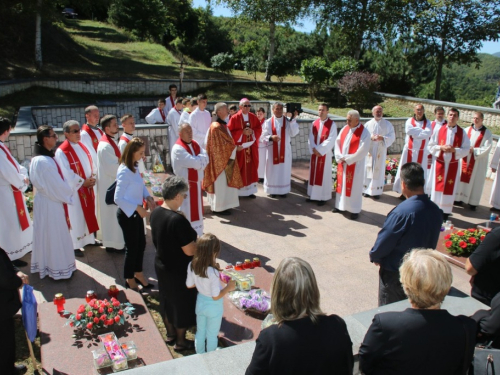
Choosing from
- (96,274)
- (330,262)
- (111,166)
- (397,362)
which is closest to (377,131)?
(330,262)

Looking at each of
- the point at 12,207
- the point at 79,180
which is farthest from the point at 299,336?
the point at 12,207

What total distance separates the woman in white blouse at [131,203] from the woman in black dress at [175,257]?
955mm

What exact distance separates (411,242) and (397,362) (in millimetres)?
1805

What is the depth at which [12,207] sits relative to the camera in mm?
5684

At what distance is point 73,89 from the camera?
18.2 meters

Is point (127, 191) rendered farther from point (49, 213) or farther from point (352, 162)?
point (352, 162)

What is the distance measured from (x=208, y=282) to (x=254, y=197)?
5278 millimetres

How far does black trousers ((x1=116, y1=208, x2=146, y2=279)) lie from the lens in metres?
5.06

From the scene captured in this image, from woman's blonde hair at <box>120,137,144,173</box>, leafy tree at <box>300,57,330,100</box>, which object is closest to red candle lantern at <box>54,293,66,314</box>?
woman's blonde hair at <box>120,137,144,173</box>

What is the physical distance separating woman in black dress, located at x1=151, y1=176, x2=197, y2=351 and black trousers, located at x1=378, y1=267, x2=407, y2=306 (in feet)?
5.87

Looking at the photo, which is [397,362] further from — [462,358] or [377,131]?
[377,131]

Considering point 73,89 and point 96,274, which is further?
point 73,89

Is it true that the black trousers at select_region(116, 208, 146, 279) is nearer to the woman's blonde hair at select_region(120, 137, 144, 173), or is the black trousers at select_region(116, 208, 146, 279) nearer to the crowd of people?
the crowd of people

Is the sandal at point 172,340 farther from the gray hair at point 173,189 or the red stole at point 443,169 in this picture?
the red stole at point 443,169
